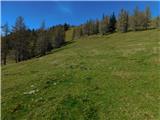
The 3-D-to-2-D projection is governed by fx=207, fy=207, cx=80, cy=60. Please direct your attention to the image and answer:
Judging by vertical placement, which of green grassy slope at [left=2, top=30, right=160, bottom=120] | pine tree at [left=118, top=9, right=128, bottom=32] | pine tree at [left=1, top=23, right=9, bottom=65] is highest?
pine tree at [left=118, top=9, right=128, bottom=32]

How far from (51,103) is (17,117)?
2.65m

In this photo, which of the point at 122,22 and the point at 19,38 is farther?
the point at 122,22

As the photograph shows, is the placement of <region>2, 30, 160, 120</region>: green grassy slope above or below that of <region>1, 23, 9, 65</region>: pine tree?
below

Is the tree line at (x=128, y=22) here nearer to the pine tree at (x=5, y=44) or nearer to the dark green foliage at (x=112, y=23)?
the dark green foliage at (x=112, y=23)

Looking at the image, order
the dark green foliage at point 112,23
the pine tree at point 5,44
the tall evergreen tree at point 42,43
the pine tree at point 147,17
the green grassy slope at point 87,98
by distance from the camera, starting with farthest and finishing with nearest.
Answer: the dark green foliage at point 112,23
the pine tree at point 147,17
the tall evergreen tree at point 42,43
the pine tree at point 5,44
the green grassy slope at point 87,98

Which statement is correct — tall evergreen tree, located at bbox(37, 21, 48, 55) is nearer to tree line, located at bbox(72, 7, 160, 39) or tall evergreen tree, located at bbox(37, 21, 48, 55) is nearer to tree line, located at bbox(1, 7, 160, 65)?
tree line, located at bbox(1, 7, 160, 65)

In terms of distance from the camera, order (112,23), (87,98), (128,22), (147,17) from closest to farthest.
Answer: (87,98) → (147,17) → (128,22) → (112,23)

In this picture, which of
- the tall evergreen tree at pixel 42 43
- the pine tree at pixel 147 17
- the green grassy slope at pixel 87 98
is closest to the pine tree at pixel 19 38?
the tall evergreen tree at pixel 42 43

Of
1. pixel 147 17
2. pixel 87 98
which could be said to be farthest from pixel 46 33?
pixel 87 98

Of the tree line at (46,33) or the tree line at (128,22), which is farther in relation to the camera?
the tree line at (128,22)

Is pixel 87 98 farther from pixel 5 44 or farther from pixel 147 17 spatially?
pixel 147 17

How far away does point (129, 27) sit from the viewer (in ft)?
407

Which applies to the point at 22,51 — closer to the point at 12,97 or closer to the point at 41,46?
the point at 41,46

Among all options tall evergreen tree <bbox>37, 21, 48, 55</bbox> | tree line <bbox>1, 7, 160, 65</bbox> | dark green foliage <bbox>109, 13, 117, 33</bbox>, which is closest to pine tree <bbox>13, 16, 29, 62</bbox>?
tree line <bbox>1, 7, 160, 65</bbox>
